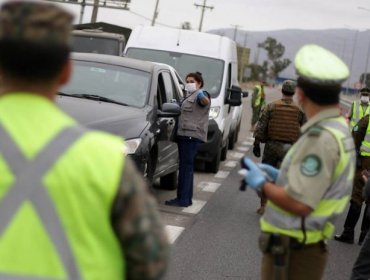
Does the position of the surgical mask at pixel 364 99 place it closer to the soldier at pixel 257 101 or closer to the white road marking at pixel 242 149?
the white road marking at pixel 242 149

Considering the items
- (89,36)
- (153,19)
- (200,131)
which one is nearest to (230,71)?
(200,131)

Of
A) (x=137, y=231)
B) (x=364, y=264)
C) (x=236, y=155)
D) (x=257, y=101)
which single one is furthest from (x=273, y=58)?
(x=137, y=231)

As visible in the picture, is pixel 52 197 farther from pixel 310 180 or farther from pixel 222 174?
pixel 222 174

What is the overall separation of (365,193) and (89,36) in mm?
15932

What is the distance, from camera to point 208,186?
11320 millimetres

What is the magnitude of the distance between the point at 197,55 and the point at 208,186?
2.99 m

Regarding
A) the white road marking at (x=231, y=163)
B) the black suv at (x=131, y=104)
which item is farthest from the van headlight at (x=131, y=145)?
the white road marking at (x=231, y=163)

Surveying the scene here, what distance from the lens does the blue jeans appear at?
363 inches

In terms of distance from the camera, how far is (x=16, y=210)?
1901 mm

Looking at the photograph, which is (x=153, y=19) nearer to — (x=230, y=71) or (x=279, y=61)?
(x=230, y=71)

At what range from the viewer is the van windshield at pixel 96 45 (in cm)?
2014

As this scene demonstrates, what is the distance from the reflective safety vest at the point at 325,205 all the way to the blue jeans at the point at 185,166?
224 inches

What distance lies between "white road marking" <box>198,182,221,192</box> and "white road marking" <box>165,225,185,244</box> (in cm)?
294

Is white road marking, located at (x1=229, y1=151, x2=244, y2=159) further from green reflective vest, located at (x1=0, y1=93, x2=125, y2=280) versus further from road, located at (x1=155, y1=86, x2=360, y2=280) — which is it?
green reflective vest, located at (x1=0, y1=93, x2=125, y2=280)
